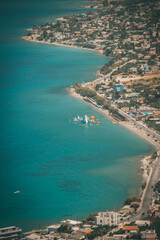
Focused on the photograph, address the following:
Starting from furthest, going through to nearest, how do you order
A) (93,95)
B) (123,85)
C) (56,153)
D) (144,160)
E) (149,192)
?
(123,85)
(93,95)
(56,153)
(144,160)
(149,192)

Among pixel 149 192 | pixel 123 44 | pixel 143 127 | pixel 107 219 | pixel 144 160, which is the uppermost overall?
pixel 123 44

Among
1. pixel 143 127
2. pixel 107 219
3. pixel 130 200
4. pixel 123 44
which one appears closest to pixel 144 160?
pixel 130 200

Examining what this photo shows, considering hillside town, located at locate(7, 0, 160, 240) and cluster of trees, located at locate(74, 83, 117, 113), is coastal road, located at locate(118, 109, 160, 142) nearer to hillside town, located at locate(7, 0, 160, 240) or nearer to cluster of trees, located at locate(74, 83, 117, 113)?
hillside town, located at locate(7, 0, 160, 240)

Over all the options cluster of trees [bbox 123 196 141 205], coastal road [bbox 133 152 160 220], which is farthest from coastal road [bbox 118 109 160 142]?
cluster of trees [bbox 123 196 141 205]

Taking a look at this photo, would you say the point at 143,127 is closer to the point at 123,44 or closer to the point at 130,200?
the point at 130,200

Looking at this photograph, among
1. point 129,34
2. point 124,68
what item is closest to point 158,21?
point 129,34

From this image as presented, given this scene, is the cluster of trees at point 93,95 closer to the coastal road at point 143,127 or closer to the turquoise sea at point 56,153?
the turquoise sea at point 56,153

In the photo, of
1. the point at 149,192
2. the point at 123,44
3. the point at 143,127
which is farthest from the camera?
the point at 123,44
